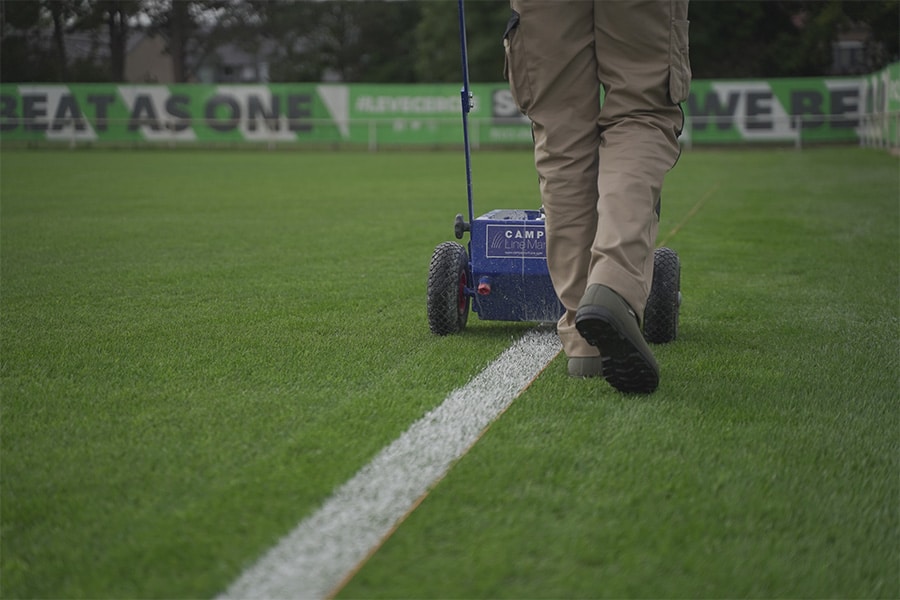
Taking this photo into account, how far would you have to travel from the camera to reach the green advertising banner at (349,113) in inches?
1163

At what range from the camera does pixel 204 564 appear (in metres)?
1.84

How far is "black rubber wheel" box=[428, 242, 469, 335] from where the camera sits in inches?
153

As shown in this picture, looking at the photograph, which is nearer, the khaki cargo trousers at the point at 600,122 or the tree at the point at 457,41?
the khaki cargo trousers at the point at 600,122

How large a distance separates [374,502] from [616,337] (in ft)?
2.95

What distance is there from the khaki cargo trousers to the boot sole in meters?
0.14

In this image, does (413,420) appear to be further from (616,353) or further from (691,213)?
(691,213)

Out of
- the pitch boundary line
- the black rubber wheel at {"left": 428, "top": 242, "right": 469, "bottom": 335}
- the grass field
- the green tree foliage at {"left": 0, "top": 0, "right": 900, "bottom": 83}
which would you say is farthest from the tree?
the black rubber wheel at {"left": 428, "top": 242, "right": 469, "bottom": 335}

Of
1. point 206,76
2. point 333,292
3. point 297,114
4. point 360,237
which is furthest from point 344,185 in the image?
point 206,76

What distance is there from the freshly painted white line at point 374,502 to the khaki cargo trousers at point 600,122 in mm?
469

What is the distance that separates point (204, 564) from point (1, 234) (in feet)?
22.5

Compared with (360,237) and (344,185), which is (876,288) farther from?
(344,185)

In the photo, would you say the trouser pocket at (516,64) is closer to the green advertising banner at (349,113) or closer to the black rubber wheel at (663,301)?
the black rubber wheel at (663,301)

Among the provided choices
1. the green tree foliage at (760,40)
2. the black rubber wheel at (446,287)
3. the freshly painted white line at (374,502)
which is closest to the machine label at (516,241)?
the black rubber wheel at (446,287)

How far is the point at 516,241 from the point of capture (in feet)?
12.8
